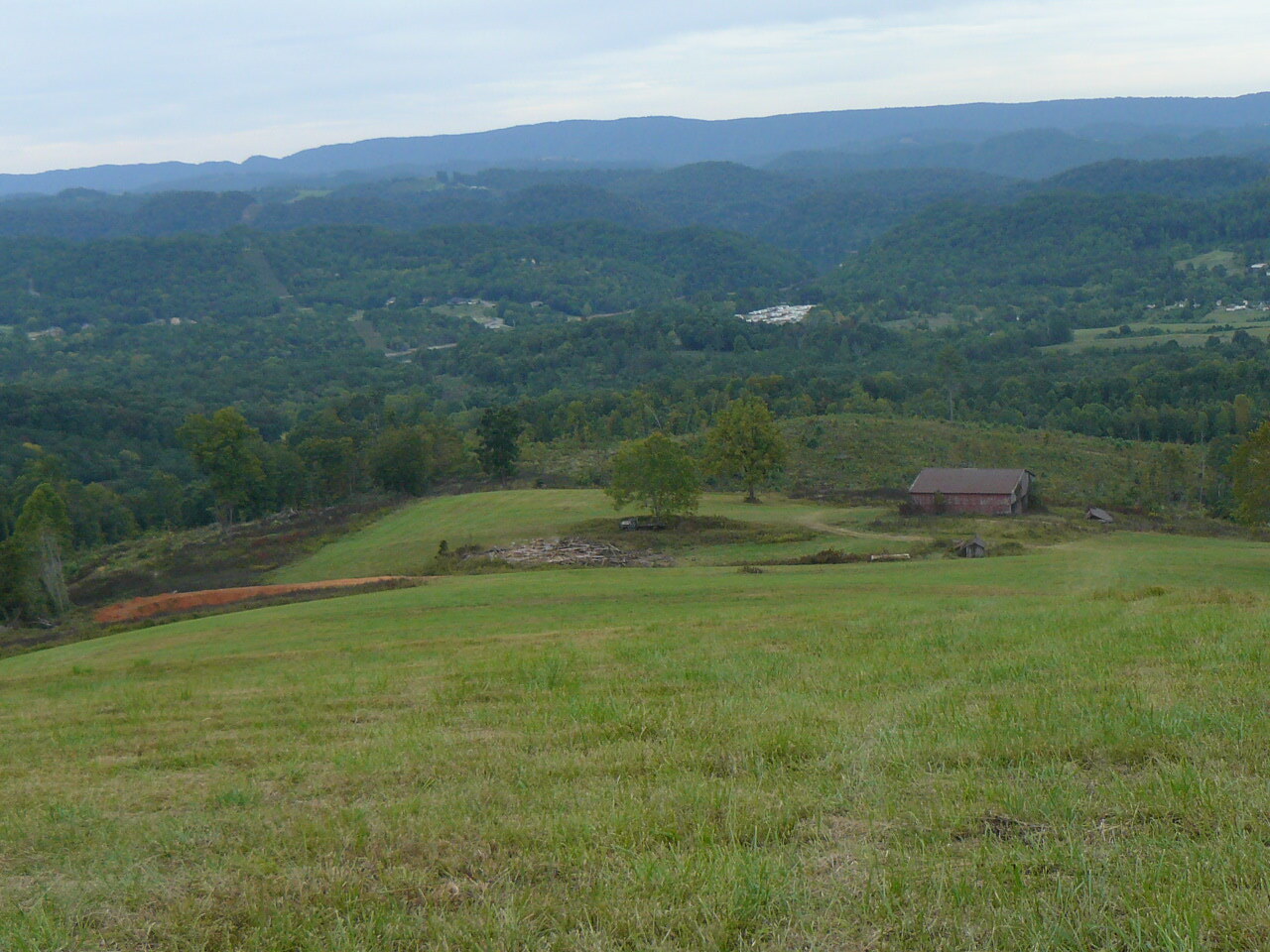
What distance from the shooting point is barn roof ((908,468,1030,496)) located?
5553 cm

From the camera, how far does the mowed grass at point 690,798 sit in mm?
5344

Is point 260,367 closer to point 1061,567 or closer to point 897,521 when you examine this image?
point 897,521

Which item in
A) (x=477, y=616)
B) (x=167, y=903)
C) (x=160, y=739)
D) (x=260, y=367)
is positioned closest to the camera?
(x=167, y=903)

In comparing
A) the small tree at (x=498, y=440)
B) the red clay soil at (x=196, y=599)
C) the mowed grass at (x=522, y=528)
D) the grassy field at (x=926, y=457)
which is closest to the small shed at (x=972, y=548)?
the mowed grass at (x=522, y=528)

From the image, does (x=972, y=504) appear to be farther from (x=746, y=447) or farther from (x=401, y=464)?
(x=401, y=464)

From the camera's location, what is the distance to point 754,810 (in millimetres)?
6777

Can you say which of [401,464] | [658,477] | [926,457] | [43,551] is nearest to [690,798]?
[658,477]

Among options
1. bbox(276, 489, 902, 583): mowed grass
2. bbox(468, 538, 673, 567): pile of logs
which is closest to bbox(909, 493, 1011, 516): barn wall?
bbox(276, 489, 902, 583): mowed grass

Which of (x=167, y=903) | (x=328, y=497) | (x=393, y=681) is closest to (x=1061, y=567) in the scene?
(x=393, y=681)

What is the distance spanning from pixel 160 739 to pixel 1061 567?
2828cm

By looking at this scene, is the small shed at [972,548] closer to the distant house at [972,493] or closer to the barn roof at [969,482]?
the distant house at [972,493]

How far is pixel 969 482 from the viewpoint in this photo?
5628cm

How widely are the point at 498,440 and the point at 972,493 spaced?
32203mm

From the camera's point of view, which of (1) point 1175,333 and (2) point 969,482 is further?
(1) point 1175,333
